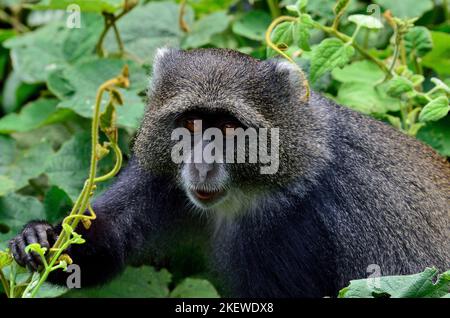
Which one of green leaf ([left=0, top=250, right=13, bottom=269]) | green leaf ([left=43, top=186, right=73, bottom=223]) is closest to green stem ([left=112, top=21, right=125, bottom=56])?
green leaf ([left=43, top=186, right=73, bottom=223])

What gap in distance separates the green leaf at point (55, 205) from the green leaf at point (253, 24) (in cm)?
235

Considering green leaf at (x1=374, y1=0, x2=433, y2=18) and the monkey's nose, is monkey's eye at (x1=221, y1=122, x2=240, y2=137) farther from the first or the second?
green leaf at (x1=374, y1=0, x2=433, y2=18)

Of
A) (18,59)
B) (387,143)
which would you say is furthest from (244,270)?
(18,59)

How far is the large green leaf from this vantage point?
A: 823 cm

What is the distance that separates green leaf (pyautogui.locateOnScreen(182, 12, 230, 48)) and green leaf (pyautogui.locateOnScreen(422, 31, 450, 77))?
6.15 ft

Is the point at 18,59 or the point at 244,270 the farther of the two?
the point at 18,59

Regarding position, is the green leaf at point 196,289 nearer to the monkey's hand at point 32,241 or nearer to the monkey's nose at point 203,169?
the monkey's hand at point 32,241

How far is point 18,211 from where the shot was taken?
23.3ft

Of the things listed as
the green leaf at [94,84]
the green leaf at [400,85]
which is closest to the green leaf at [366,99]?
the green leaf at [400,85]

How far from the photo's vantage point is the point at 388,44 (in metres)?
8.51

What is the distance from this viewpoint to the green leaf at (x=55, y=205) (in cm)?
704
